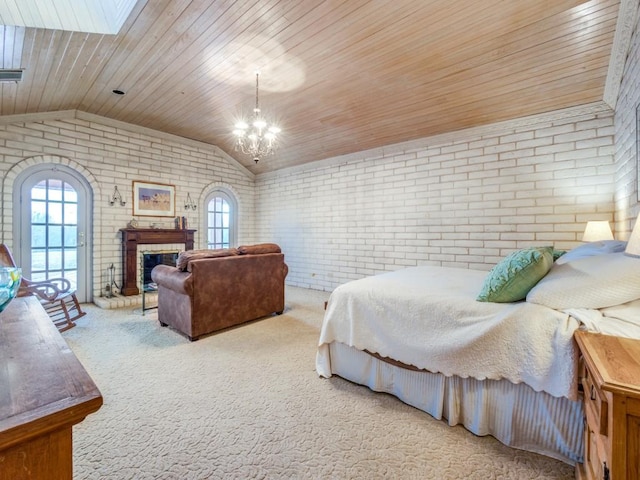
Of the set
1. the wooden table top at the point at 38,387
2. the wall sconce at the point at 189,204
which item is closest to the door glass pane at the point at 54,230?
the wall sconce at the point at 189,204

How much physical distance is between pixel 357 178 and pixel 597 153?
122 inches

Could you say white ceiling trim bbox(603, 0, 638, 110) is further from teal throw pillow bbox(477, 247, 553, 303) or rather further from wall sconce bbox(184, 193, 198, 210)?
wall sconce bbox(184, 193, 198, 210)

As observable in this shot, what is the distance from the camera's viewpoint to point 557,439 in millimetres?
→ 1465

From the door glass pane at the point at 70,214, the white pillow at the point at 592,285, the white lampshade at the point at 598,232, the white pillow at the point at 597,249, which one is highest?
the door glass pane at the point at 70,214

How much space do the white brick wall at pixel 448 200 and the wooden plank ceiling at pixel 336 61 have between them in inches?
15.2

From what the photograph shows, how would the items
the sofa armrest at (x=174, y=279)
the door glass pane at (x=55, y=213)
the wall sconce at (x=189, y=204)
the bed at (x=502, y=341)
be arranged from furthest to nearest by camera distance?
1. the wall sconce at (x=189, y=204)
2. the door glass pane at (x=55, y=213)
3. the sofa armrest at (x=174, y=279)
4. the bed at (x=502, y=341)

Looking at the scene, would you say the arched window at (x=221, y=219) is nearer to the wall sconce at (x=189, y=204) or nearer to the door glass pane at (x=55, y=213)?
the wall sconce at (x=189, y=204)

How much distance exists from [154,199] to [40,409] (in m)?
5.42

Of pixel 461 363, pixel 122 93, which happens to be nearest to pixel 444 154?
pixel 461 363

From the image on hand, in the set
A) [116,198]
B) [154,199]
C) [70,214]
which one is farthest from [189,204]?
[70,214]

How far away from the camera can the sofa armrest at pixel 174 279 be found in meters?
2.92

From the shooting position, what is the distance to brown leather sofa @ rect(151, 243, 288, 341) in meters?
2.99

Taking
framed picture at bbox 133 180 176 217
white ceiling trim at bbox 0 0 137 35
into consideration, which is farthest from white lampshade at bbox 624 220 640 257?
framed picture at bbox 133 180 176 217

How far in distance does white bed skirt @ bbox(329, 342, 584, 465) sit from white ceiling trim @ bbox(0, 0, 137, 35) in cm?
357
